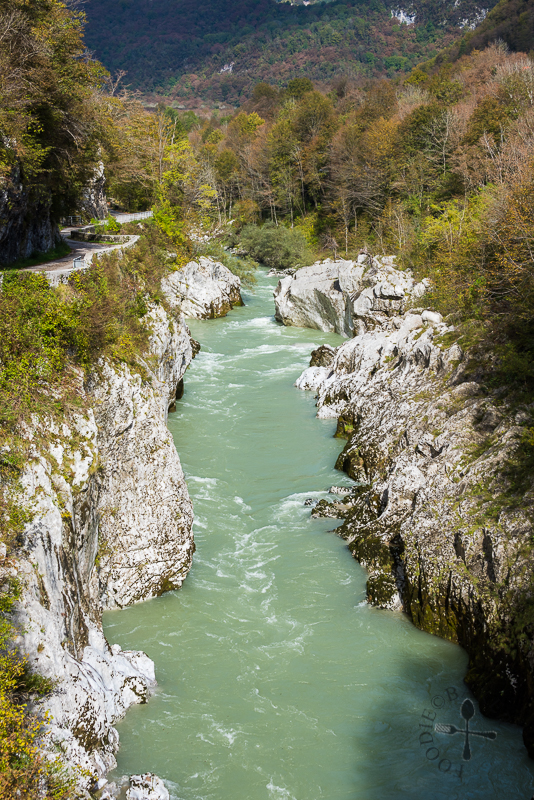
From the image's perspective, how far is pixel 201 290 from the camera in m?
35.2

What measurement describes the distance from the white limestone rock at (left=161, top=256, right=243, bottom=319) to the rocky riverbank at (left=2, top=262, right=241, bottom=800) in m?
20.0

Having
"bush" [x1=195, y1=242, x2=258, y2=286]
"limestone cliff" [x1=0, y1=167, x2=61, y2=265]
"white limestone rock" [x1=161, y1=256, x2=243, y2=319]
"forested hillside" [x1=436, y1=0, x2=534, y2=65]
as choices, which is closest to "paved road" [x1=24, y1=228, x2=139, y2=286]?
"limestone cliff" [x1=0, y1=167, x2=61, y2=265]

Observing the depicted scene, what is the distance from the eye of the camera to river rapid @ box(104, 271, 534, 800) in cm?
779

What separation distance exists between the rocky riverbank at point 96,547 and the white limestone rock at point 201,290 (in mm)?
20039

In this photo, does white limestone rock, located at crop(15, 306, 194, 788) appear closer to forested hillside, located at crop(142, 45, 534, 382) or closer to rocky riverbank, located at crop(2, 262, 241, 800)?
rocky riverbank, located at crop(2, 262, 241, 800)

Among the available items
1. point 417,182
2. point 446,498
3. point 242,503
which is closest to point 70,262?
point 242,503

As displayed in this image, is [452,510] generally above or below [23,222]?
below

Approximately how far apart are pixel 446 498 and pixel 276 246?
43.7 metres

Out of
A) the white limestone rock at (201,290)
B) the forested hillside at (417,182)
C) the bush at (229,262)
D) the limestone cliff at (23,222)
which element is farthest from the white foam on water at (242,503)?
the bush at (229,262)

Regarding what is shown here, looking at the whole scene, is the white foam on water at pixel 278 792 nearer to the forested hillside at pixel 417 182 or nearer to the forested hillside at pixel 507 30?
the forested hillside at pixel 417 182

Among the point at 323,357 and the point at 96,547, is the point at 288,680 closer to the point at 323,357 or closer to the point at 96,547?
the point at 96,547

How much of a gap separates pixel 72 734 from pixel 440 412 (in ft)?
36.3

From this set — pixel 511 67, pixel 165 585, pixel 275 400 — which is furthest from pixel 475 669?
pixel 511 67

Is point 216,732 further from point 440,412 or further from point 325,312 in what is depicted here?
point 325,312
